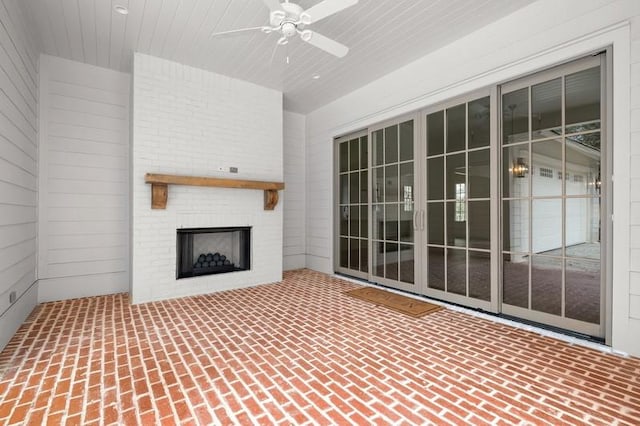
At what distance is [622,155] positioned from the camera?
239cm

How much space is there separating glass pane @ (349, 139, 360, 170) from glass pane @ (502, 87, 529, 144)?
2.26 meters

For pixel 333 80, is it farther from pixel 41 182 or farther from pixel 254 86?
pixel 41 182

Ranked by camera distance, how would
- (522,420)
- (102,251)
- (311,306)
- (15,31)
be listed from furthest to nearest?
(102,251) → (311,306) → (15,31) → (522,420)

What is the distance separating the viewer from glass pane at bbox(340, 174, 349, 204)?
17.4 feet

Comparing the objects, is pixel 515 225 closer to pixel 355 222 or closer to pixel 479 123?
pixel 479 123

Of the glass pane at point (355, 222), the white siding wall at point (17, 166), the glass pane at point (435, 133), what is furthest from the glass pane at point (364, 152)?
the white siding wall at point (17, 166)

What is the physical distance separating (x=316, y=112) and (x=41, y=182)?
423cm

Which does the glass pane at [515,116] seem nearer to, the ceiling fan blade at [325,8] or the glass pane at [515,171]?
the glass pane at [515,171]

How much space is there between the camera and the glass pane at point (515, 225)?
3043 mm

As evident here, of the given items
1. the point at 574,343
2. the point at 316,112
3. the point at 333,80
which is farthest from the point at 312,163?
the point at 574,343

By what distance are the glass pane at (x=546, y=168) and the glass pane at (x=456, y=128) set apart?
74cm

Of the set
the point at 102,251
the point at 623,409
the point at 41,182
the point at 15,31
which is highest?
the point at 15,31

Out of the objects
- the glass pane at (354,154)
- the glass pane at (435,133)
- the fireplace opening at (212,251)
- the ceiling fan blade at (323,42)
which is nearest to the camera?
the ceiling fan blade at (323,42)

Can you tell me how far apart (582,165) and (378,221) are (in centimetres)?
252
